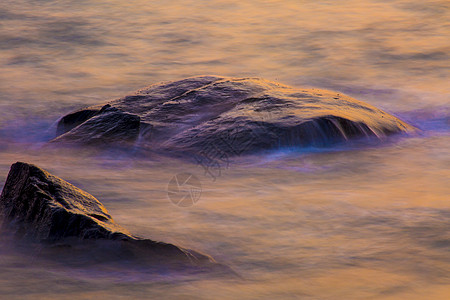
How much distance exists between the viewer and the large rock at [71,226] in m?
3.44

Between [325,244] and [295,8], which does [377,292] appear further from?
[295,8]

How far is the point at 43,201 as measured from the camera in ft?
11.5

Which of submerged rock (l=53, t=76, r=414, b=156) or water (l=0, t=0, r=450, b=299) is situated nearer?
water (l=0, t=0, r=450, b=299)

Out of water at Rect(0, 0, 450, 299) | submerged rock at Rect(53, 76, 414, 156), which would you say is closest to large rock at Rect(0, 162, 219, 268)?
water at Rect(0, 0, 450, 299)

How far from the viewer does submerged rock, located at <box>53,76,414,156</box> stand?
538 centimetres

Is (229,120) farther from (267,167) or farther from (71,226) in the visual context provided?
(71,226)

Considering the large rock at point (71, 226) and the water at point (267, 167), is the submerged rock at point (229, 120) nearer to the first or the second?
the water at point (267, 167)

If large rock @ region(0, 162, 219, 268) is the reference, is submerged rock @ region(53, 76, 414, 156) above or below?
above

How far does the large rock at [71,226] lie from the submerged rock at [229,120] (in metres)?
1.82

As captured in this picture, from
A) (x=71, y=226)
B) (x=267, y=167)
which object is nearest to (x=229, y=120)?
(x=267, y=167)

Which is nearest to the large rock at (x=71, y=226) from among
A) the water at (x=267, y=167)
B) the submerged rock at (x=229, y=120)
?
the water at (x=267, y=167)

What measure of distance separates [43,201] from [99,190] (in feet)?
4.48

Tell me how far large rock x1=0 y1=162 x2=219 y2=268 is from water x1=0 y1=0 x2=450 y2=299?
4.9 inches

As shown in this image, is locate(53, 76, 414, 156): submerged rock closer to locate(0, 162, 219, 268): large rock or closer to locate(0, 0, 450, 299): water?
locate(0, 0, 450, 299): water
